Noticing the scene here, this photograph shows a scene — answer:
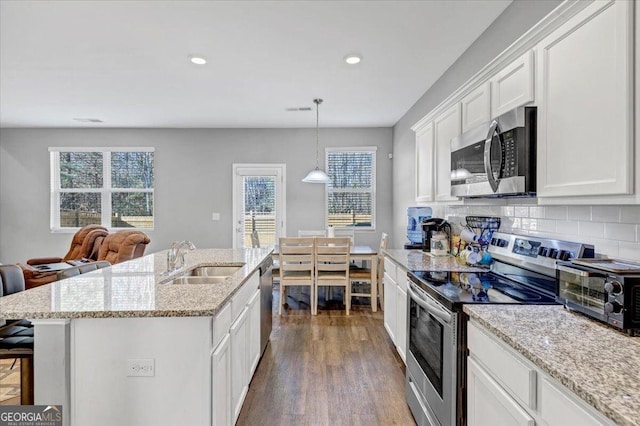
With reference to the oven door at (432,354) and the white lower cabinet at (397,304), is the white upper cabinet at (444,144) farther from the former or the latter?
the oven door at (432,354)

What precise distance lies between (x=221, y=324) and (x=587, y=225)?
184cm

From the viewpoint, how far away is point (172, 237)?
5.72m

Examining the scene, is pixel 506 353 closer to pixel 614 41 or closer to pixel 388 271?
pixel 614 41

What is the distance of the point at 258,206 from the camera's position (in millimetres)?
5770

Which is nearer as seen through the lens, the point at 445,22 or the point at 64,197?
the point at 445,22

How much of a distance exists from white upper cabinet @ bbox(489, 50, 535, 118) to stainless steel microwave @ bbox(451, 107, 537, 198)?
0.08 metres

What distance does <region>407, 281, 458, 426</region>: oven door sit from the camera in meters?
1.52

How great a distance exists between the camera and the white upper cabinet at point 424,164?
3.00 meters

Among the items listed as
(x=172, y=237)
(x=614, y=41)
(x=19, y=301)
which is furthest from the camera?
(x=172, y=237)

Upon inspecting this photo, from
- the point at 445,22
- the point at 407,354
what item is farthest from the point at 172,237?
the point at 445,22

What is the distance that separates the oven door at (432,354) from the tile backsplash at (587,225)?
29.9 inches

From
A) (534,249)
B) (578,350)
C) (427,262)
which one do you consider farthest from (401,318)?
(578,350)

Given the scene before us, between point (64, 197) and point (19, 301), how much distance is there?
207 inches

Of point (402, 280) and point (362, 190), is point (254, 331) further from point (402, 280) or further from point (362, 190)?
point (362, 190)
